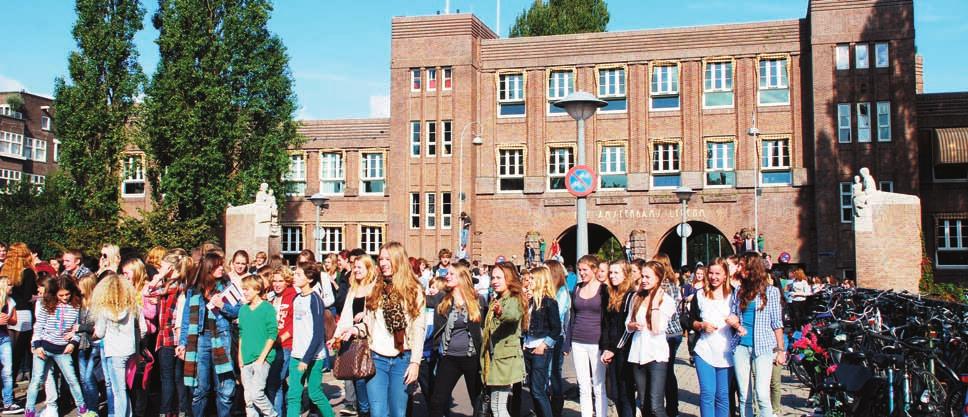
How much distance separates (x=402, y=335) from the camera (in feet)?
27.0

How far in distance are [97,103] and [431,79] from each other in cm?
1464

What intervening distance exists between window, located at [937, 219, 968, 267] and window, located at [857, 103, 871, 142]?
4.48 meters

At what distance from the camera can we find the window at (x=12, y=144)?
213 feet

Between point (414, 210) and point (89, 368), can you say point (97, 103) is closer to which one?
point (414, 210)

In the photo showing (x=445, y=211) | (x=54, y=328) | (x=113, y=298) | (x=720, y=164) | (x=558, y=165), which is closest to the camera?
(x=113, y=298)

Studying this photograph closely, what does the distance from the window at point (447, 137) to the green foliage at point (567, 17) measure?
16.6 metres

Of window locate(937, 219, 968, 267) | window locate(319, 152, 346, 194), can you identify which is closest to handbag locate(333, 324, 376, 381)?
window locate(937, 219, 968, 267)

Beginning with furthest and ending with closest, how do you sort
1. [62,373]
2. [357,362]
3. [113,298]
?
[62,373] < [113,298] < [357,362]

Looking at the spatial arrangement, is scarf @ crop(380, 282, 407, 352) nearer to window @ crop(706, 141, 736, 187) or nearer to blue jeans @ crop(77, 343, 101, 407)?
blue jeans @ crop(77, 343, 101, 407)

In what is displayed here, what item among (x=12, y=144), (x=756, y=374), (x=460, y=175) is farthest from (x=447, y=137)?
(x=12, y=144)

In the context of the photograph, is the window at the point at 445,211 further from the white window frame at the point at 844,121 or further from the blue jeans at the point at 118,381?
the blue jeans at the point at 118,381

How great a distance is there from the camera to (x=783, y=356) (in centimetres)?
926

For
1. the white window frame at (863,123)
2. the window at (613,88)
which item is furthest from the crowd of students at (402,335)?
the window at (613,88)

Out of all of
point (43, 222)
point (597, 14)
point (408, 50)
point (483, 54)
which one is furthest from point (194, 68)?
point (597, 14)
